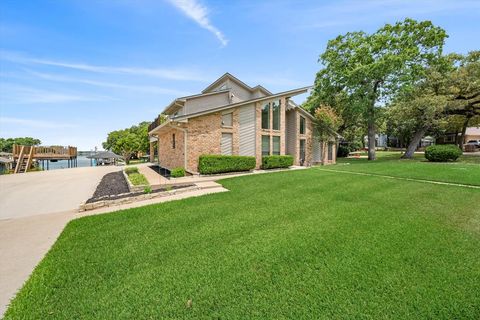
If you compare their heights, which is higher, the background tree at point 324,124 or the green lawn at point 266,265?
the background tree at point 324,124

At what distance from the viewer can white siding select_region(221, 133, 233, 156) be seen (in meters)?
14.3

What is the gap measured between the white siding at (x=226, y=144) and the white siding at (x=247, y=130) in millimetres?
759

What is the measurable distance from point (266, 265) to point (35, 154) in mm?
30261

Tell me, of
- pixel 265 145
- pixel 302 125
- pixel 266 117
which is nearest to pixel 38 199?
pixel 265 145

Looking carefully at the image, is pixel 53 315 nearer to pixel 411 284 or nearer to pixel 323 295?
pixel 323 295

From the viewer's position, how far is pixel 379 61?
19672 mm

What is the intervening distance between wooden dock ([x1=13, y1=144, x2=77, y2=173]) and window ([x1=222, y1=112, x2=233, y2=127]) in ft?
68.1

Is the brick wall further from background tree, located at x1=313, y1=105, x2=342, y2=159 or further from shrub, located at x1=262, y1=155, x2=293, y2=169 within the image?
background tree, located at x1=313, y1=105, x2=342, y2=159

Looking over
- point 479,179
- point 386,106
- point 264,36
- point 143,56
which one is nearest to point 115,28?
point 143,56

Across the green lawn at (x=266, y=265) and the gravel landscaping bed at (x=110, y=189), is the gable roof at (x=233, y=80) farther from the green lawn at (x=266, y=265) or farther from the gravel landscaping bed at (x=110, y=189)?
the green lawn at (x=266, y=265)

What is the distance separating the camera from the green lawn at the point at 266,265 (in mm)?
2664

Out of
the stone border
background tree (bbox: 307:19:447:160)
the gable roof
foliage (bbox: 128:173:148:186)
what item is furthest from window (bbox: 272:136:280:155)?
background tree (bbox: 307:19:447:160)

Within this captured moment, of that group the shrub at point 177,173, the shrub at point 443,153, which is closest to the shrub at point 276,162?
the shrub at point 177,173

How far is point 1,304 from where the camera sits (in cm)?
289
